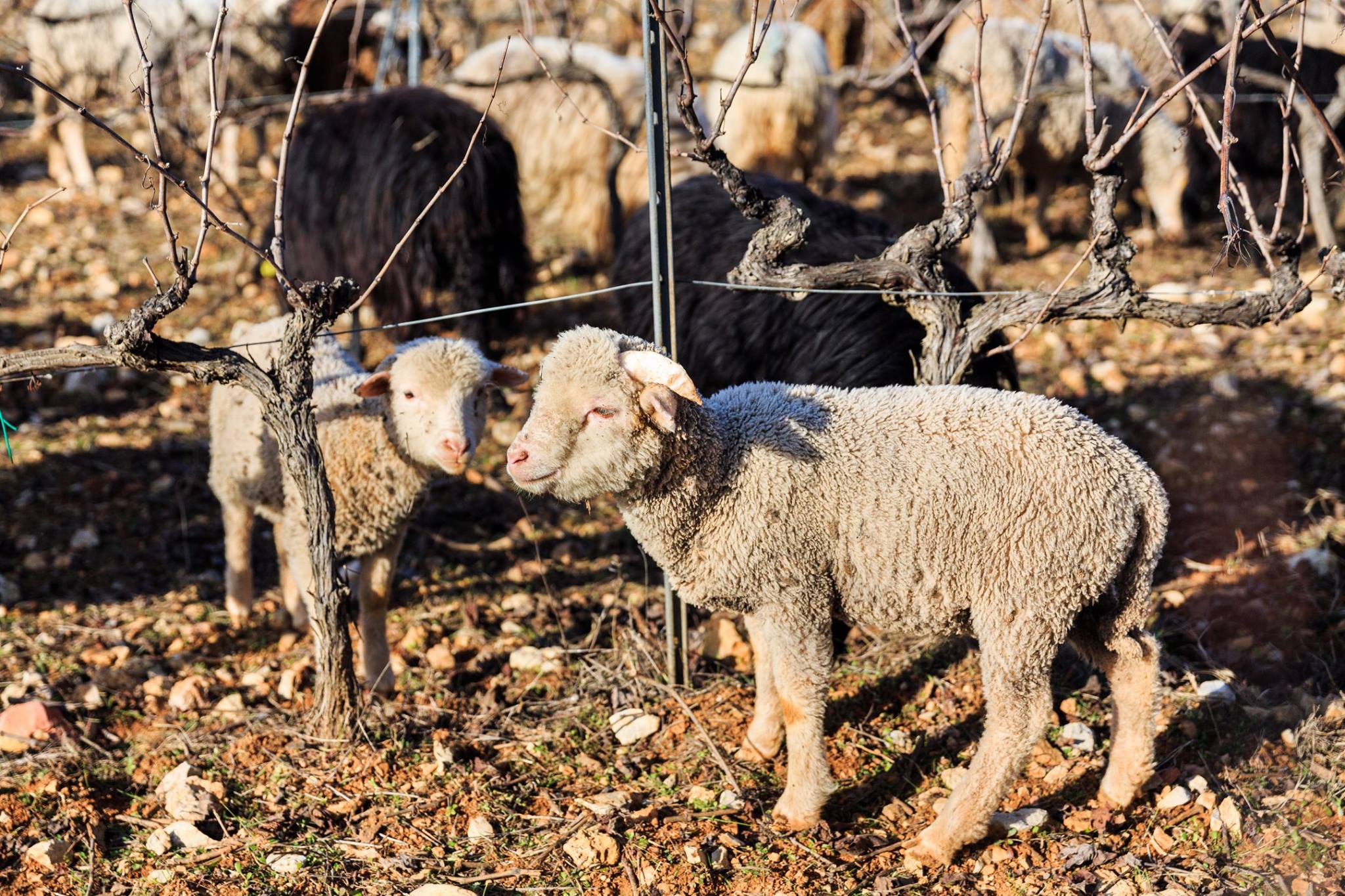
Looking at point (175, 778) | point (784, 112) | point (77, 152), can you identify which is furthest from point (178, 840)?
point (77, 152)

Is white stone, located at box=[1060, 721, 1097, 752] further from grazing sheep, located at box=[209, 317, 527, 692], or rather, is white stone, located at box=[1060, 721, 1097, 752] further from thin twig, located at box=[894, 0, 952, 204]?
grazing sheep, located at box=[209, 317, 527, 692]

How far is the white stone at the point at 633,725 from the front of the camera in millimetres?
3963

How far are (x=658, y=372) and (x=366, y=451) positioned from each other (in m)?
1.48

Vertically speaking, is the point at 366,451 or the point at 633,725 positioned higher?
the point at 366,451

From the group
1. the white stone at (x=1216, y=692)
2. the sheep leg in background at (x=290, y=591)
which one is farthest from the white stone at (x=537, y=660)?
the white stone at (x=1216, y=692)

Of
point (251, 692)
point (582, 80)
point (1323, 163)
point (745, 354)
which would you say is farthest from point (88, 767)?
point (1323, 163)

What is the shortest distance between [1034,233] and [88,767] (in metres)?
7.35

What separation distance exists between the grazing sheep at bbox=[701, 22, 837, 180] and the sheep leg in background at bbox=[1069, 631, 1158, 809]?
6032 mm

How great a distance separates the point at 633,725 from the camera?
3988 mm

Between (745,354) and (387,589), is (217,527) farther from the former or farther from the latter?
(745,354)

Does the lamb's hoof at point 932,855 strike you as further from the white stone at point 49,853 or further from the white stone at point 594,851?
the white stone at point 49,853

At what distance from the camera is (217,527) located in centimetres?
554

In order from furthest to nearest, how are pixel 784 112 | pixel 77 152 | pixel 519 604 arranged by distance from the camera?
pixel 77 152 → pixel 784 112 → pixel 519 604

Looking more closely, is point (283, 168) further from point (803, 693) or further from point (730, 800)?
point (730, 800)
